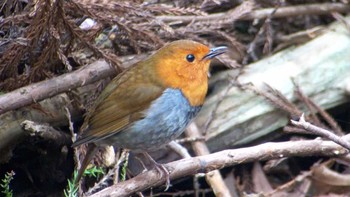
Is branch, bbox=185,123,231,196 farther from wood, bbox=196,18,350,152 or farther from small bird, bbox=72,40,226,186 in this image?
small bird, bbox=72,40,226,186

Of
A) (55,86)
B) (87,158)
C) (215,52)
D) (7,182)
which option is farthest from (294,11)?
(7,182)

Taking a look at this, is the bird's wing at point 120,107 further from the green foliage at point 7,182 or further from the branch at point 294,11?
the branch at point 294,11

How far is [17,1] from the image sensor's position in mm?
4488

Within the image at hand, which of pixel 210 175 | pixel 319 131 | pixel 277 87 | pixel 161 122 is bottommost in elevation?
pixel 210 175

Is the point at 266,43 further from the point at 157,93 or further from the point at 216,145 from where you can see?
the point at 157,93

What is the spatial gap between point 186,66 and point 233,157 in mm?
602

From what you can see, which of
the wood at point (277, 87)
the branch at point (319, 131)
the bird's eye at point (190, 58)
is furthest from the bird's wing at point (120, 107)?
the wood at point (277, 87)

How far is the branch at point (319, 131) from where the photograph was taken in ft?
11.1

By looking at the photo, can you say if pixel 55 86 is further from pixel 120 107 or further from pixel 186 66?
pixel 186 66

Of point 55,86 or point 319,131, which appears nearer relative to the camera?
point 319,131

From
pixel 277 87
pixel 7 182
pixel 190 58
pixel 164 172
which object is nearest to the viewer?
pixel 7 182

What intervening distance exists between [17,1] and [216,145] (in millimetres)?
1714

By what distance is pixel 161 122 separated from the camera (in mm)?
3855

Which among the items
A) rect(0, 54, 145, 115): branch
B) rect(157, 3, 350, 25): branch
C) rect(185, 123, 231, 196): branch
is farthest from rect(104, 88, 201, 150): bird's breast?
rect(157, 3, 350, 25): branch
